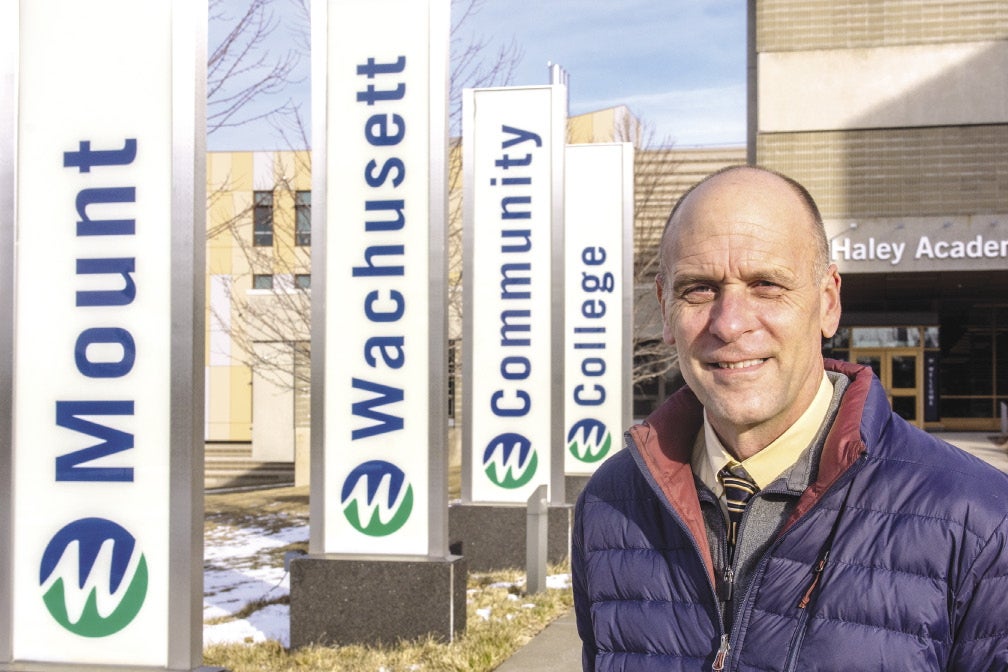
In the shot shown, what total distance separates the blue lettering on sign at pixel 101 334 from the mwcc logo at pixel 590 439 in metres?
9.91

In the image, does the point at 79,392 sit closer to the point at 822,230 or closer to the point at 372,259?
the point at 372,259

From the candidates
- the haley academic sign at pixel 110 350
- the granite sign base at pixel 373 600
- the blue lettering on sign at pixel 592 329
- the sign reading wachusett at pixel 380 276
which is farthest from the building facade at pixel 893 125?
the haley academic sign at pixel 110 350

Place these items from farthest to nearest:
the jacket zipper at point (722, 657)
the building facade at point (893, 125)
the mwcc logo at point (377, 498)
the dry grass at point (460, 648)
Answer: the building facade at point (893, 125) → the mwcc logo at point (377, 498) → the dry grass at point (460, 648) → the jacket zipper at point (722, 657)

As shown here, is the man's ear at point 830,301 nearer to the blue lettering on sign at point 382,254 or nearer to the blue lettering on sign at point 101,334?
the blue lettering on sign at point 101,334

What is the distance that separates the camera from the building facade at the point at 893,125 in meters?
29.2

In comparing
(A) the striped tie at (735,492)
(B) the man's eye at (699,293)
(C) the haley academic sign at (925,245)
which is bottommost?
(A) the striped tie at (735,492)

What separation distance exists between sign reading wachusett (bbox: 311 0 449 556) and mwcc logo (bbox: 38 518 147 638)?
242 cm

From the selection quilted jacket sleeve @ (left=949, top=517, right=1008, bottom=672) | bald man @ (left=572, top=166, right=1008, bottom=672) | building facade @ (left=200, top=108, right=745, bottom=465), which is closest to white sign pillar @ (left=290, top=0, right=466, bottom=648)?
bald man @ (left=572, top=166, right=1008, bottom=672)

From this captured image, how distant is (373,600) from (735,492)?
519 cm

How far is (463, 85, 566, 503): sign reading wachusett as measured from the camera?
426 inches

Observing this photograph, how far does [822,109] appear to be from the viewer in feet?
98.6

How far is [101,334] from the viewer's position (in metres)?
4.91

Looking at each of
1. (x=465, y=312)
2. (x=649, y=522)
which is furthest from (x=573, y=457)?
(x=649, y=522)

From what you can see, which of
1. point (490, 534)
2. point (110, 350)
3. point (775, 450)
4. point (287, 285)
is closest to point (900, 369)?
point (287, 285)
